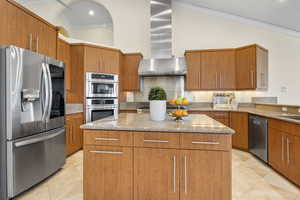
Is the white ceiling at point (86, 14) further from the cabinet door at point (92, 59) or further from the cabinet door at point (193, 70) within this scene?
the cabinet door at point (193, 70)

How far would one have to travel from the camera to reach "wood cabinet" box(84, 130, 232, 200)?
144cm

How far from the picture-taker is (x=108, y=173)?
1.60m

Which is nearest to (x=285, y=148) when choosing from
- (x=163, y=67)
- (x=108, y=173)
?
(x=108, y=173)

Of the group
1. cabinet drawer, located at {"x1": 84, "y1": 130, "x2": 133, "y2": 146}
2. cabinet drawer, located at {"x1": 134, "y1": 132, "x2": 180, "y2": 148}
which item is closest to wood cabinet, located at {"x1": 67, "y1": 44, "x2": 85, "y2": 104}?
cabinet drawer, located at {"x1": 84, "y1": 130, "x2": 133, "y2": 146}

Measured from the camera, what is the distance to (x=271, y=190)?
2.14 metres

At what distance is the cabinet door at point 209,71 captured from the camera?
4.22 meters

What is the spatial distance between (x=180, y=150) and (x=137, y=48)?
393 centimetres

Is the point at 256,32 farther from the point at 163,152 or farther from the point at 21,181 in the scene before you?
the point at 21,181

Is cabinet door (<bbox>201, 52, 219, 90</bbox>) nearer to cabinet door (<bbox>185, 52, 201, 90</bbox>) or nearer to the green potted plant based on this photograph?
cabinet door (<bbox>185, 52, 201, 90</bbox>)

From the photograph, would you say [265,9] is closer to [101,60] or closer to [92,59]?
[101,60]

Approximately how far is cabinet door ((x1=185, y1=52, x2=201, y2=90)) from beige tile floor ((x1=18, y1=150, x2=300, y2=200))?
213cm

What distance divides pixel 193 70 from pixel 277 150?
250 centimetres

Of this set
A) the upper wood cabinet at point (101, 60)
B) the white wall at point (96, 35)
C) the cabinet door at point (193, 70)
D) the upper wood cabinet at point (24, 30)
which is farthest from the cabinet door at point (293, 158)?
the white wall at point (96, 35)

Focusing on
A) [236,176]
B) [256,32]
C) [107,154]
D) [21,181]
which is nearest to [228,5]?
[256,32]
